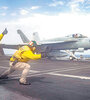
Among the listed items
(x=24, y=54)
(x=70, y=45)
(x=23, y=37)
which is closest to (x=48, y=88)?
(x=24, y=54)

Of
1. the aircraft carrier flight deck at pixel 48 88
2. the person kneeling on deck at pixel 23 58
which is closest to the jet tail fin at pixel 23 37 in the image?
the aircraft carrier flight deck at pixel 48 88

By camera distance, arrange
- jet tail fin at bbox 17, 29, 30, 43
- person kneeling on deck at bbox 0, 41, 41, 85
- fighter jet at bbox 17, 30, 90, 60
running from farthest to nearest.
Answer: jet tail fin at bbox 17, 29, 30, 43 < fighter jet at bbox 17, 30, 90, 60 < person kneeling on deck at bbox 0, 41, 41, 85

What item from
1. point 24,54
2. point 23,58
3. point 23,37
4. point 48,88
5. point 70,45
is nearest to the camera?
point 48,88

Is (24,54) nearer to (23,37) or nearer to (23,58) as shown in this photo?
(23,58)

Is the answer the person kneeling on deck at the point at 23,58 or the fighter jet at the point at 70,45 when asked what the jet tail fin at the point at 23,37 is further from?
Answer: the person kneeling on deck at the point at 23,58

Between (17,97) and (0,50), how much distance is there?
58.8 ft

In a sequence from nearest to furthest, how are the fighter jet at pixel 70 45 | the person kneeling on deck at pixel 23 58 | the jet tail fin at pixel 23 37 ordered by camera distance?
the person kneeling on deck at pixel 23 58 → the fighter jet at pixel 70 45 → the jet tail fin at pixel 23 37

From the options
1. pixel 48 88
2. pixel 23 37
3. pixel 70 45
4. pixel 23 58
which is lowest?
pixel 48 88

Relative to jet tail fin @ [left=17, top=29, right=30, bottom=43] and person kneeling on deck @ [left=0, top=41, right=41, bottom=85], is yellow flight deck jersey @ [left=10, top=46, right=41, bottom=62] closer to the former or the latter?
person kneeling on deck @ [left=0, top=41, right=41, bottom=85]

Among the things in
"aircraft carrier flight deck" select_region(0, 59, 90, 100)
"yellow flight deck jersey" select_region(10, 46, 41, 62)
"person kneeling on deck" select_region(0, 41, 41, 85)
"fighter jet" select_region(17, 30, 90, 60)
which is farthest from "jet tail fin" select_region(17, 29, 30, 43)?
"yellow flight deck jersey" select_region(10, 46, 41, 62)

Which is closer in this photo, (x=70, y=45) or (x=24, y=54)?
(x=24, y=54)

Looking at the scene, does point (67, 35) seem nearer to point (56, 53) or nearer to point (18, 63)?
point (56, 53)

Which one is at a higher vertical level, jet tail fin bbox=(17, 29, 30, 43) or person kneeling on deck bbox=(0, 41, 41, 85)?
jet tail fin bbox=(17, 29, 30, 43)

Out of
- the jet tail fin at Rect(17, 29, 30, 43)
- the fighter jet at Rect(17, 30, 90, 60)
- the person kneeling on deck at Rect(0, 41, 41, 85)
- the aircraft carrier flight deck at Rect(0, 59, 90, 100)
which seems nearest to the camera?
the aircraft carrier flight deck at Rect(0, 59, 90, 100)
